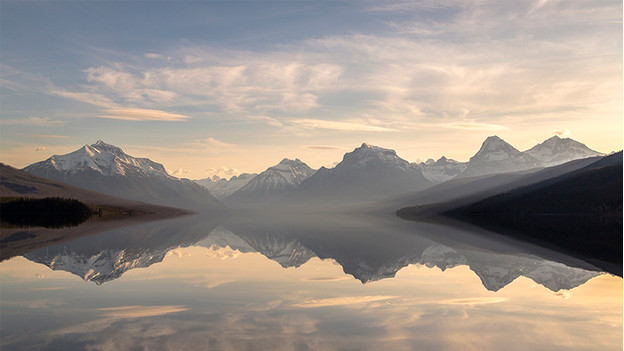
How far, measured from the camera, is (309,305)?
3216 cm

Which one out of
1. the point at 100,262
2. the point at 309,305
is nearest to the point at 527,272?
the point at 309,305

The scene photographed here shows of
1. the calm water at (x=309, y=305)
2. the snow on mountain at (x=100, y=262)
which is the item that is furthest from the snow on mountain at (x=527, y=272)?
the snow on mountain at (x=100, y=262)

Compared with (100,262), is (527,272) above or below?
below

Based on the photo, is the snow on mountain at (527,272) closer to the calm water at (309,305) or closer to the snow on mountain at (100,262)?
the calm water at (309,305)

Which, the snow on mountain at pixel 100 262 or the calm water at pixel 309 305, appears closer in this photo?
the calm water at pixel 309 305

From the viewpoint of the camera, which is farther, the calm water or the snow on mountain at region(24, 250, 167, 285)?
the snow on mountain at region(24, 250, 167, 285)

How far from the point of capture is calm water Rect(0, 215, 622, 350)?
24000 mm

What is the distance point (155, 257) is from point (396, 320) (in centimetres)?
3993

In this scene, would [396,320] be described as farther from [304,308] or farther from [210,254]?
[210,254]

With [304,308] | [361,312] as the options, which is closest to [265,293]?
[304,308]

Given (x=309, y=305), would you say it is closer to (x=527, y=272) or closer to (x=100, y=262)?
(x=527, y=272)

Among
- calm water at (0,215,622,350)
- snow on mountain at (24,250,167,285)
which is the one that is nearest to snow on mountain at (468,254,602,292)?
calm water at (0,215,622,350)

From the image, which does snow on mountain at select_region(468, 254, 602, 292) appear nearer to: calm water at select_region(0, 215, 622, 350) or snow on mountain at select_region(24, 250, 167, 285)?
calm water at select_region(0, 215, 622, 350)

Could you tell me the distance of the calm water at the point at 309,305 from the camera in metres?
24.0
